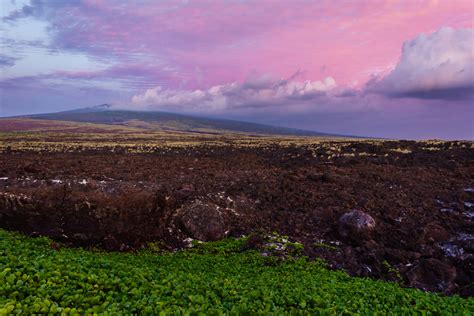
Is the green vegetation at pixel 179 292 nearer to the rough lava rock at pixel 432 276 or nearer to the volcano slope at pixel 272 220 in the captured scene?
the rough lava rock at pixel 432 276

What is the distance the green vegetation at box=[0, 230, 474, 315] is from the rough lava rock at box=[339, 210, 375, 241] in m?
5.23

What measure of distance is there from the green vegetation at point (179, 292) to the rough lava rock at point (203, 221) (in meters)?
4.94

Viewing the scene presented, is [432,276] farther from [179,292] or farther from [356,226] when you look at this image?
[179,292]

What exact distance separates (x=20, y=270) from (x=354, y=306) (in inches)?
442

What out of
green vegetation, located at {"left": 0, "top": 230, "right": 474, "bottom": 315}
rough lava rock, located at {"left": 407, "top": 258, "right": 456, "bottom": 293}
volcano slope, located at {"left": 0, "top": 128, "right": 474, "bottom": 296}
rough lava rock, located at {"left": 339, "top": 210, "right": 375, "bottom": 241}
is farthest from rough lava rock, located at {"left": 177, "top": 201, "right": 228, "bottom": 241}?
rough lava rock, located at {"left": 407, "top": 258, "right": 456, "bottom": 293}

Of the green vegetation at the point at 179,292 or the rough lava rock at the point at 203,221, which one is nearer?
the green vegetation at the point at 179,292

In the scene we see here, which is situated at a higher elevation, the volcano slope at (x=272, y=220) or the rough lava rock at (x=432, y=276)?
the volcano slope at (x=272, y=220)

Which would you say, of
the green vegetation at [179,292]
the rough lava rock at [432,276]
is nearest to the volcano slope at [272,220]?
the rough lava rock at [432,276]

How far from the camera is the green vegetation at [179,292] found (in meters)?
9.86

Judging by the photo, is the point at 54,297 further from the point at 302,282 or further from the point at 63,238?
the point at 63,238

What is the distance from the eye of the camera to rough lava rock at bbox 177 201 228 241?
21.4 meters

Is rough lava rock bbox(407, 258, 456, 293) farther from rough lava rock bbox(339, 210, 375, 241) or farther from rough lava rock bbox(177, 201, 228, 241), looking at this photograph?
rough lava rock bbox(177, 201, 228, 241)

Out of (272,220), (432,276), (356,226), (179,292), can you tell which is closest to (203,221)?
(272,220)

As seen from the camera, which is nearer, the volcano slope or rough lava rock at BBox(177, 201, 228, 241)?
the volcano slope
